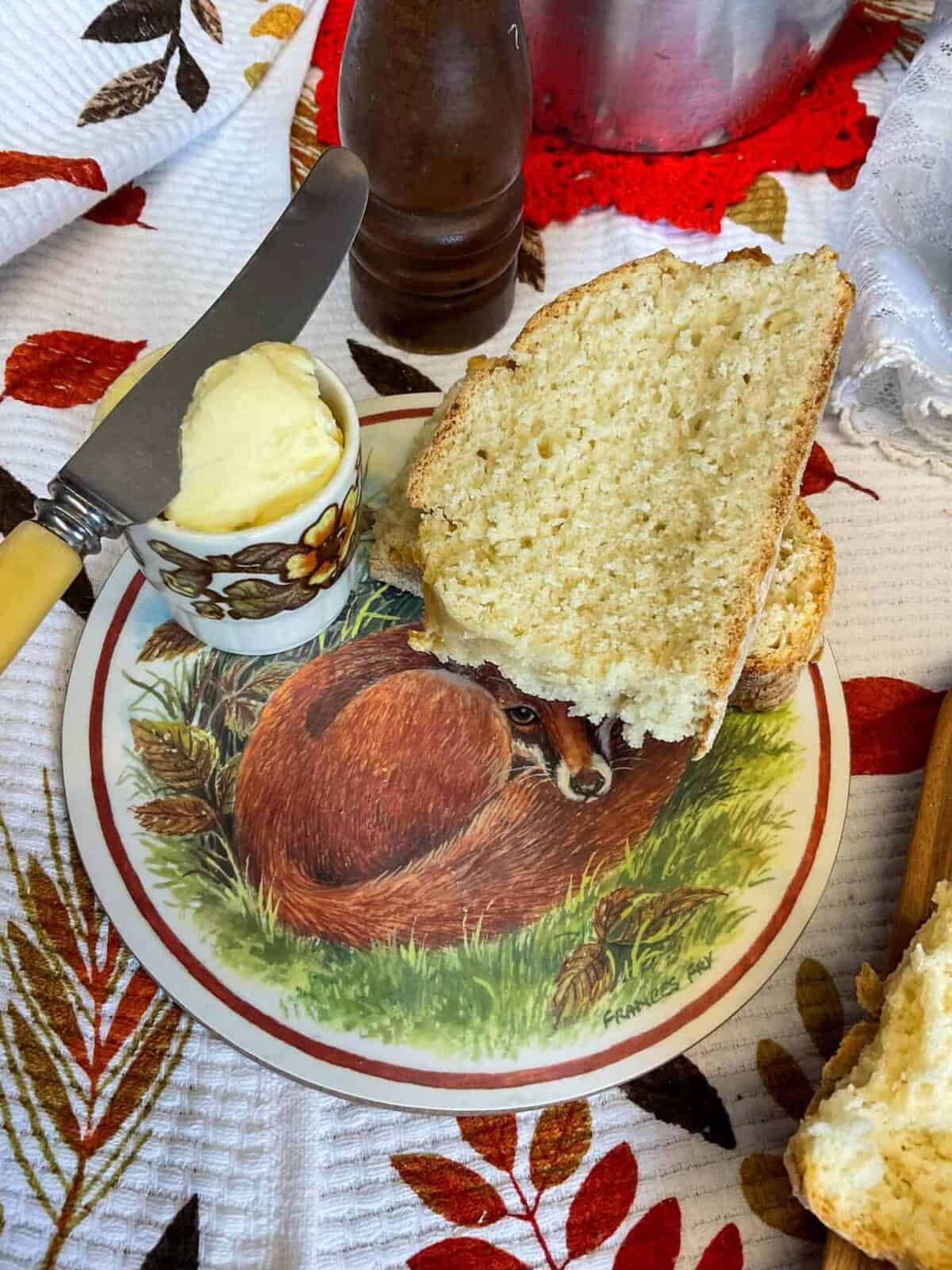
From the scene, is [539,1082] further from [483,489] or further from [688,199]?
[688,199]

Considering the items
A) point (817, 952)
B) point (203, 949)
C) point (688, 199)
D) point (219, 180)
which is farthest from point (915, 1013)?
point (219, 180)

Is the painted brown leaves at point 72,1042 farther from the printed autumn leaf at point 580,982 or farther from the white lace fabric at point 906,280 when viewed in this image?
the white lace fabric at point 906,280

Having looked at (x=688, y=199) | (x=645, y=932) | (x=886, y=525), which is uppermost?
(x=688, y=199)

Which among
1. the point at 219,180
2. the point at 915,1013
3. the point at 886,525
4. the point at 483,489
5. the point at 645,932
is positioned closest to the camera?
the point at 915,1013

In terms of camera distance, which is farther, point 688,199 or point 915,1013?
point 688,199

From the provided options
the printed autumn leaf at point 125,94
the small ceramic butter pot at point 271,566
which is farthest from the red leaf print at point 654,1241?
the printed autumn leaf at point 125,94

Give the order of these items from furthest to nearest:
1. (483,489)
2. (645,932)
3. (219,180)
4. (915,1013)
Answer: (219,180) < (483,489) < (645,932) < (915,1013)

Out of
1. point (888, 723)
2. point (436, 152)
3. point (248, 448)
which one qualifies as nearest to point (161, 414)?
point (248, 448)

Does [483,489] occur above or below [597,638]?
above
